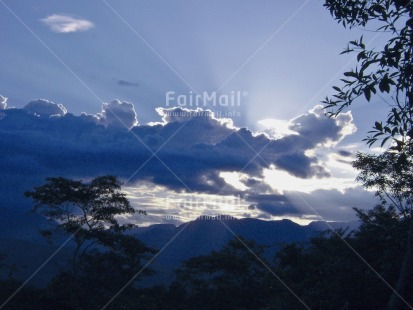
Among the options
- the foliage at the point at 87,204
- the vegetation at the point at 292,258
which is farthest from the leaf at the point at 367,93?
the foliage at the point at 87,204

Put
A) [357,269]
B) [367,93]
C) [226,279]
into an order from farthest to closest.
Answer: [226,279], [357,269], [367,93]

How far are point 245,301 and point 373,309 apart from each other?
18.3 m

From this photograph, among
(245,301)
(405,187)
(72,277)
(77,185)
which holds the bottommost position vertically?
(245,301)

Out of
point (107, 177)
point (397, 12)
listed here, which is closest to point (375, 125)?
point (397, 12)

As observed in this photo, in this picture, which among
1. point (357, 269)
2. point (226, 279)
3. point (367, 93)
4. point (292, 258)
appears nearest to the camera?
point (367, 93)

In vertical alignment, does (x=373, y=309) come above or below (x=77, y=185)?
below

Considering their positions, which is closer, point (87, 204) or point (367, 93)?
point (367, 93)

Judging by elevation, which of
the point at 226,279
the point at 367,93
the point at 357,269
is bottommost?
the point at 226,279

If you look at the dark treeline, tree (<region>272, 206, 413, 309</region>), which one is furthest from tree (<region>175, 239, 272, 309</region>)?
tree (<region>272, 206, 413, 309</region>)

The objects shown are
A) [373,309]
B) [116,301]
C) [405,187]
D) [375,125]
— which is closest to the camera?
A: [375,125]

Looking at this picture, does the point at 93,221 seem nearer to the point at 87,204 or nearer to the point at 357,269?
the point at 87,204

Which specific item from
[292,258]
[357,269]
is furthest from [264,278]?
[357,269]

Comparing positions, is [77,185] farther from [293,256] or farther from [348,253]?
[348,253]

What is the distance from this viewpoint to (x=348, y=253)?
22203 millimetres
